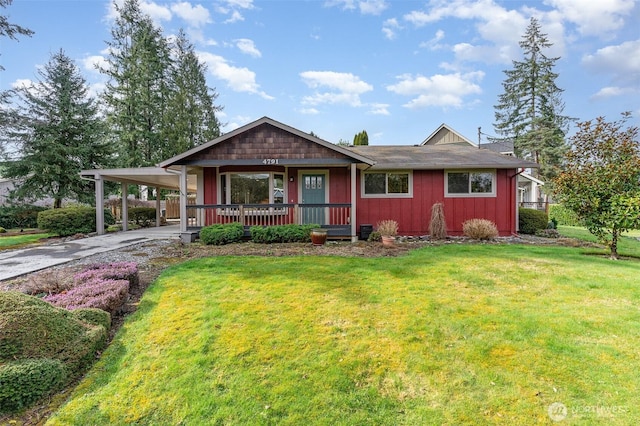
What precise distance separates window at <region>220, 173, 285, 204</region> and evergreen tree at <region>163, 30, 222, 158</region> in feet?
44.9

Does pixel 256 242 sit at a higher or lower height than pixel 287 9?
lower

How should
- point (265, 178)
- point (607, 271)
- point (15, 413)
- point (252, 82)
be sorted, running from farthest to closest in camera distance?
point (252, 82), point (265, 178), point (607, 271), point (15, 413)

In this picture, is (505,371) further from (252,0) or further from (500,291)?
(252,0)

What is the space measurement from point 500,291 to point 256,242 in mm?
6613

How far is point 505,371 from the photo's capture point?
104 inches

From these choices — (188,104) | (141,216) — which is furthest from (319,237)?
(188,104)

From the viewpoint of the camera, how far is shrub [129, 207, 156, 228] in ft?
52.0

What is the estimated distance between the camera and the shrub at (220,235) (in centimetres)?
884

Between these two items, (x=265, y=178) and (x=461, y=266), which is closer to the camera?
(x=461, y=266)

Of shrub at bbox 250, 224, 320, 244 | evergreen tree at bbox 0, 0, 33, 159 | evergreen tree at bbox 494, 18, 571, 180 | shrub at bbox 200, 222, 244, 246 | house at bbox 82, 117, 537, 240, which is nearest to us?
shrub at bbox 200, 222, 244, 246

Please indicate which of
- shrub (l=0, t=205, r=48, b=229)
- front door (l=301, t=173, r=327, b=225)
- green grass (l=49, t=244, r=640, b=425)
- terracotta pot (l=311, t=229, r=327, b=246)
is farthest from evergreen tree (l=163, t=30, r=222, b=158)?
green grass (l=49, t=244, r=640, b=425)

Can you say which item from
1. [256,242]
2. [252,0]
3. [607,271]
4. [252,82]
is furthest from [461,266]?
[252,82]

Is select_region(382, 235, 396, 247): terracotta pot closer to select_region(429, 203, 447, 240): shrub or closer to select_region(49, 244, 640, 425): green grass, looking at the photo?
select_region(429, 203, 447, 240): shrub

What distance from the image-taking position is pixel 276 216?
10594 millimetres
